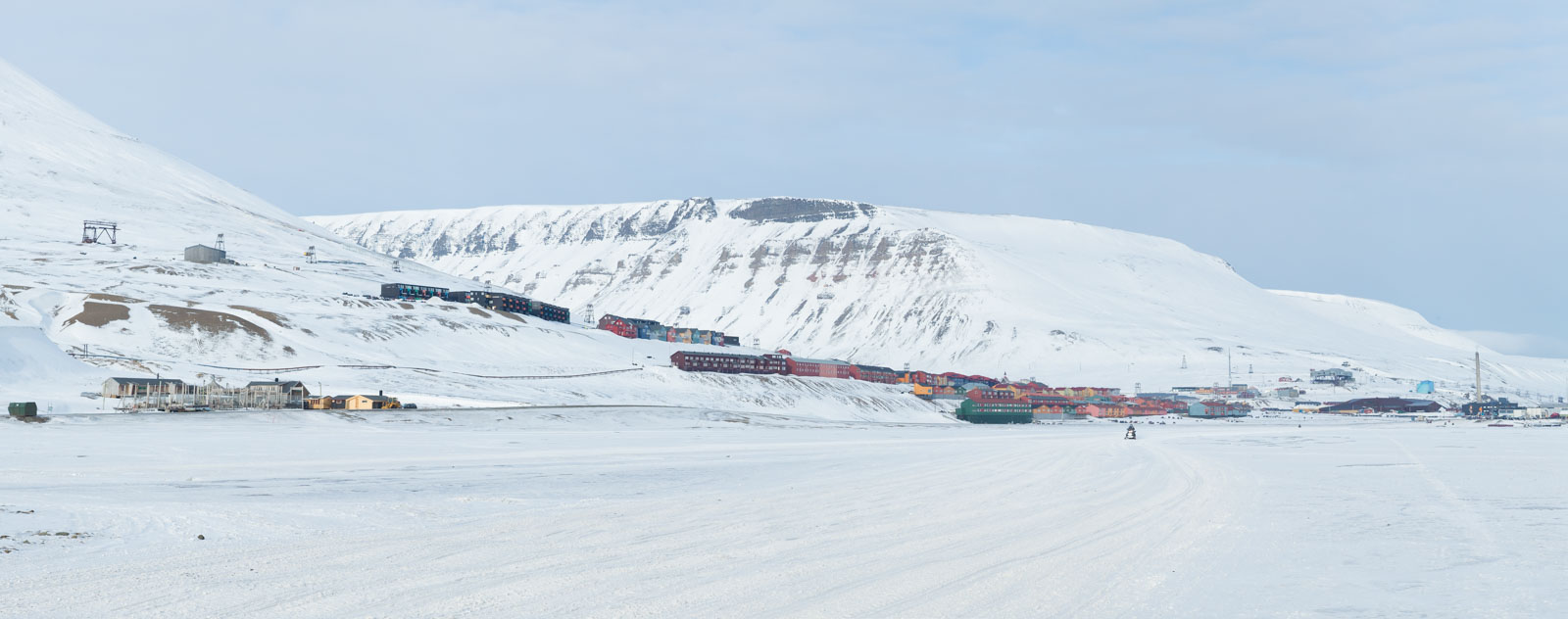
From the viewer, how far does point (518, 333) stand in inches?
6540

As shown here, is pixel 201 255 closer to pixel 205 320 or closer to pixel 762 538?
pixel 205 320

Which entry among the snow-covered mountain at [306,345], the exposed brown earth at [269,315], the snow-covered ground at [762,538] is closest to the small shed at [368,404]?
the snow-covered mountain at [306,345]

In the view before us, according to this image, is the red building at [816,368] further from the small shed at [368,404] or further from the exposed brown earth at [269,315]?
the small shed at [368,404]

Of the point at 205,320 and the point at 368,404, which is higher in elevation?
the point at 205,320

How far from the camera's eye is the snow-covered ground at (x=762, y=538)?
1316 centimetres

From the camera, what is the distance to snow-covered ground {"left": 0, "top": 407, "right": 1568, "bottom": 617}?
518 inches

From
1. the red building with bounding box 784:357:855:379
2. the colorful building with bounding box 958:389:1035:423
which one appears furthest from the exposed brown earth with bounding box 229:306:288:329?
the colorful building with bounding box 958:389:1035:423

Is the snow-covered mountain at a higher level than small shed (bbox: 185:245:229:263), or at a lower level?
lower

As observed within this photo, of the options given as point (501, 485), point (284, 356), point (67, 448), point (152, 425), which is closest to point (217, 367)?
point (284, 356)

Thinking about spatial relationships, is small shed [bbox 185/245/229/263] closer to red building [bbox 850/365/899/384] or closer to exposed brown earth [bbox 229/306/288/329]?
exposed brown earth [bbox 229/306/288/329]

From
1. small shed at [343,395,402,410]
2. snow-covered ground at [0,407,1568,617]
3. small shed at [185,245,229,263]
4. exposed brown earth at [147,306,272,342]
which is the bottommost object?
snow-covered ground at [0,407,1568,617]

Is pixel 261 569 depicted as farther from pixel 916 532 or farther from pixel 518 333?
pixel 518 333

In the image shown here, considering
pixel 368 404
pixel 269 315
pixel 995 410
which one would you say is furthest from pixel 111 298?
pixel 995 410

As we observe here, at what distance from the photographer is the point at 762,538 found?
18766mm
